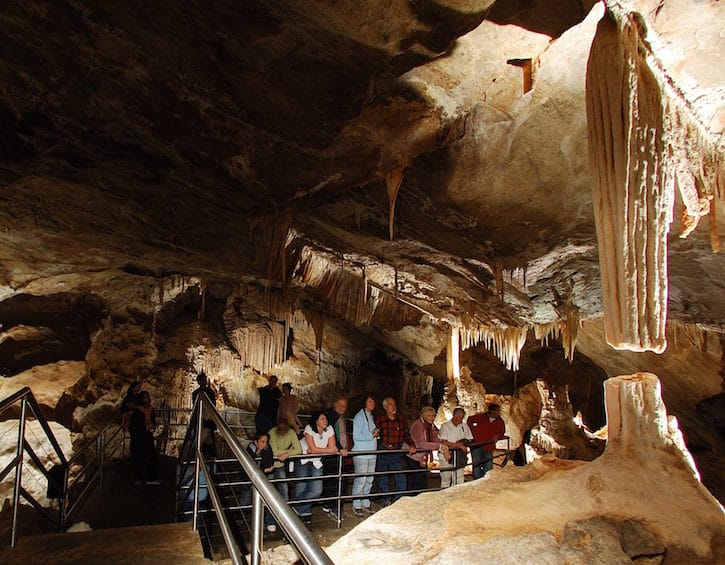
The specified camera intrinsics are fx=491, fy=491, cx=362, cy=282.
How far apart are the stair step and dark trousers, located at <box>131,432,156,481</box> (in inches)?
143

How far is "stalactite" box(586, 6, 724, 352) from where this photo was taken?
3.90 m

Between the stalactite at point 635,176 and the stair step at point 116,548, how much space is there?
3573 millimetres

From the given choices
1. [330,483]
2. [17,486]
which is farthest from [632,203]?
[330,483]

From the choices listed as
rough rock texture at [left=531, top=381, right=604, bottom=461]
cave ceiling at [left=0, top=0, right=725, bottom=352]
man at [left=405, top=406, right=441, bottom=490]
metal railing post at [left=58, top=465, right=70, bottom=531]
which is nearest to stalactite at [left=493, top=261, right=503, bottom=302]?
cave ceiling at [left=0, top=0, right=725, bottom=352]

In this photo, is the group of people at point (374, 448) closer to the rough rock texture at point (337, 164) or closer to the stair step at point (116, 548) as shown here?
the stair step at point (116, 548)

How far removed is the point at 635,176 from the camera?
4039 millimetres

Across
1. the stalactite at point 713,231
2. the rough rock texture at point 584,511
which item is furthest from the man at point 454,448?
the stalactite at point 713,231

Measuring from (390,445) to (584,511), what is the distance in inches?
112

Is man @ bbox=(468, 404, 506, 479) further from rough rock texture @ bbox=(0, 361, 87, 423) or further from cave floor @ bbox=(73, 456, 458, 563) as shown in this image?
rough rock texture @ bbox=(0, 361, 87, 423)

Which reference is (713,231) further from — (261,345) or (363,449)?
(261,345)

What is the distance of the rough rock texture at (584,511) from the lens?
128 inches

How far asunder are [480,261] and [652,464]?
4.03 meters

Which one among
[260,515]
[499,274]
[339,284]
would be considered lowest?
[260,515]

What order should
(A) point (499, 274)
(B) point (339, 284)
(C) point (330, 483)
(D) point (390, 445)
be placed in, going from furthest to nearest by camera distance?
(B) point (339, 284) < (C) point (330, 483) < (A) point (499, 274) < (D) point (390, 445)
